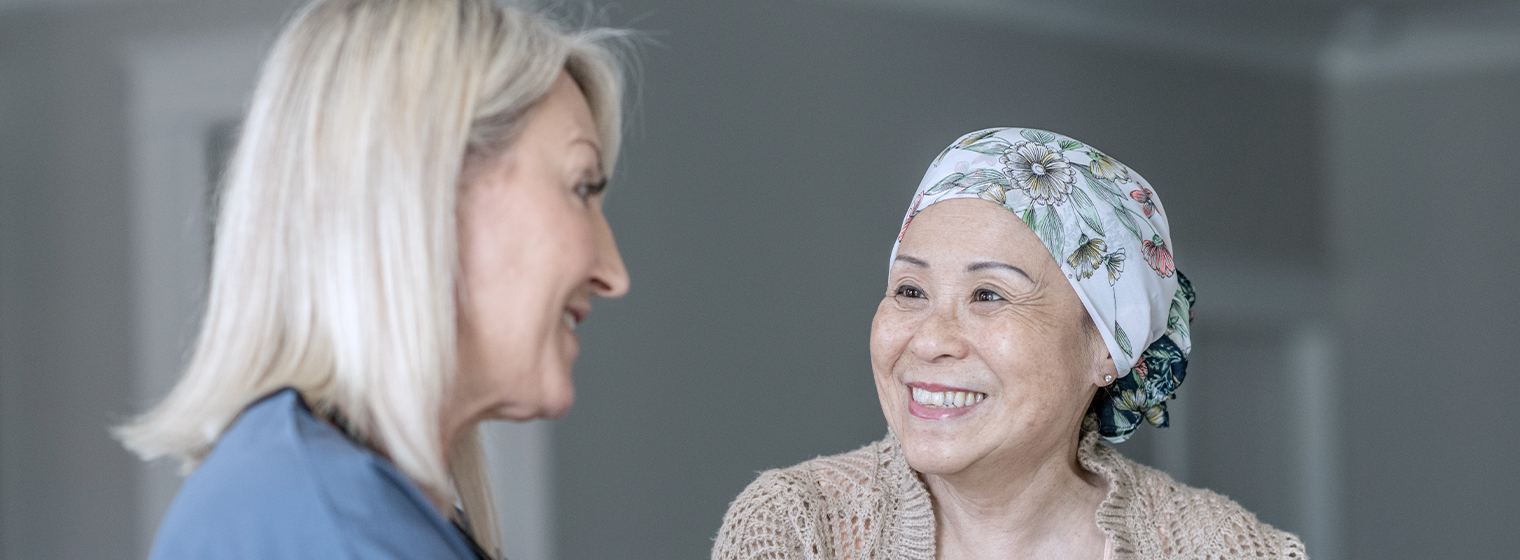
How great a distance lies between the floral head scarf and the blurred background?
174 centimetres

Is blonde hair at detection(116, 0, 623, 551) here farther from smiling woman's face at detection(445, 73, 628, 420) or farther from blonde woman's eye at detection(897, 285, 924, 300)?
blonde woman's eye at detection(897, 285, 924, 300)

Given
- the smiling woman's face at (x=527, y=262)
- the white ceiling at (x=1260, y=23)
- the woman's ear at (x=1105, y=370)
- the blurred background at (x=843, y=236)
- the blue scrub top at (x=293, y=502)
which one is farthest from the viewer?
the white ceiling at (x=1260, y=23)

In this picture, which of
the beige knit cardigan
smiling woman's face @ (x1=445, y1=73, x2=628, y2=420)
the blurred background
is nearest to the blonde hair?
smiling woman's face @ (x1=445, y1=73, x2=628, y2=420)

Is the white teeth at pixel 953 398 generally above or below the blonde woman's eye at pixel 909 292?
below

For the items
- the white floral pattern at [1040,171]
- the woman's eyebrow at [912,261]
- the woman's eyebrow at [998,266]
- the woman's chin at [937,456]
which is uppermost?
the white floral pattern at [1040,171]

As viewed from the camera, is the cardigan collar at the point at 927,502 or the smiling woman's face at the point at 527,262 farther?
the cardigan collar at the point at 927,502

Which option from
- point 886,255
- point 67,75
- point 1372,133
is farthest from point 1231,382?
point 67,75

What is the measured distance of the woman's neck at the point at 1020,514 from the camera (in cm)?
203

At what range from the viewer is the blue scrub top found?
962 millimetres

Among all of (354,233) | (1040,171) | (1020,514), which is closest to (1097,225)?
(1040,171)

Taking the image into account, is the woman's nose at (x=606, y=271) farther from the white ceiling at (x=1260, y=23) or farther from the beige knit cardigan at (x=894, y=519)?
the white ceiling at (x=1260, y=23)

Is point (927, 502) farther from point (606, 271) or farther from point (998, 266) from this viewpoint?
point (606, 271)

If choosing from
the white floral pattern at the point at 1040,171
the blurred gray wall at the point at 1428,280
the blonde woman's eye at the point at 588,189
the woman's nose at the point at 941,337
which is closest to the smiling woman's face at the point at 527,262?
the blonde woman's eye at the point at 588,189

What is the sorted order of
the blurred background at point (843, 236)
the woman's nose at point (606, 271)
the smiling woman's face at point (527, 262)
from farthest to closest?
the blurred background at point (843, 236) → the woman's nose at point (606, 271) → the smiling woman's face at point (527, 262)
